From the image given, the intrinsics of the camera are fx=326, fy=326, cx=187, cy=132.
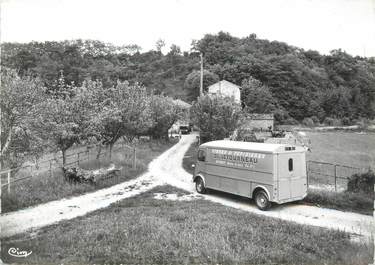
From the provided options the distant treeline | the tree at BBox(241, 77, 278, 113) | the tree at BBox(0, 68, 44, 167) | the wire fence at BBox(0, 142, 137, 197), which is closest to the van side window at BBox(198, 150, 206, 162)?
the wire fence at BBox(0, 142, 137, 197)

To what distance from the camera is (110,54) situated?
91.5 metres

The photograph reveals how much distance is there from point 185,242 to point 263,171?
6.75 m

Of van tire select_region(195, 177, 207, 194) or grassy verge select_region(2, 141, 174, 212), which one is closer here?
grassy verge select_region(2, 141, 174, 212)

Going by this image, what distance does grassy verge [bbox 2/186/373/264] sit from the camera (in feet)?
26.2

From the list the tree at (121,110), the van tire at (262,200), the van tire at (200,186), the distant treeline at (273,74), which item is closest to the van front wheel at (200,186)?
the van tire at (200,186)

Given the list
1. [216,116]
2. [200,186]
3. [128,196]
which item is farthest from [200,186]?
[216,116]

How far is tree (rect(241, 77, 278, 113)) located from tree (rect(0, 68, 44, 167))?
6262cm

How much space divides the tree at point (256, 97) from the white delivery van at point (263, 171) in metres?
59.4

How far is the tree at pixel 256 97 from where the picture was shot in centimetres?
7531

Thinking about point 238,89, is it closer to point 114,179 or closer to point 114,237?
point 114,179

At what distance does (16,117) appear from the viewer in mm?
14445

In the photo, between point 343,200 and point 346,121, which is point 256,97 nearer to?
point 346,121

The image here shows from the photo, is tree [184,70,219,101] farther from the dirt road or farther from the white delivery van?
the white delivery van

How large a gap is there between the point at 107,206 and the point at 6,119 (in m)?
5.79
